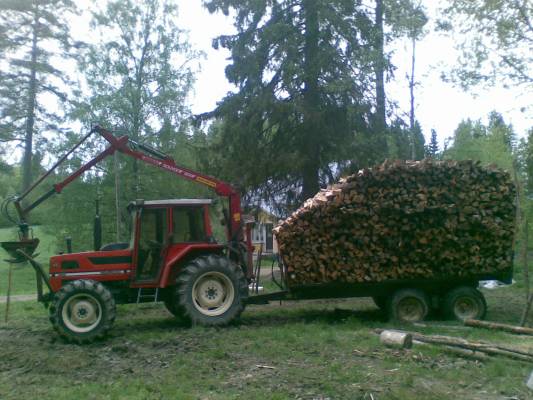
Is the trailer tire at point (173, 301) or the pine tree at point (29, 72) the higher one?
the pine tree at point (29, 72)

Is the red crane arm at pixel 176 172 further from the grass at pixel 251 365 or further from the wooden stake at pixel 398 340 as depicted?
the wooden stake at pixel 398 340

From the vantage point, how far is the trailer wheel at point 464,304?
12.4 metres

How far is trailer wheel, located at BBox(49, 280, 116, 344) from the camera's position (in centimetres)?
1034

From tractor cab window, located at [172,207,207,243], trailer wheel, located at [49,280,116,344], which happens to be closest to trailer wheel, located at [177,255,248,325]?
tractor cab window, located at [172,207,207,243]

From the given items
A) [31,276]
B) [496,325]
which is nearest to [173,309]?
[496,325]

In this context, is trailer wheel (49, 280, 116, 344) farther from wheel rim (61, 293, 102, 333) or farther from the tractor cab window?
the tractor cab window

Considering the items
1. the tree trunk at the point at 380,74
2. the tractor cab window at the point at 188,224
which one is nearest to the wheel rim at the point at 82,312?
the tractor cab window at the point at 188,224

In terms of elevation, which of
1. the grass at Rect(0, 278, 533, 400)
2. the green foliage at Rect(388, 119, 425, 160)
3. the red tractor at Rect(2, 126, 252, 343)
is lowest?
the grass at Rect(0, 278, 533, 400)

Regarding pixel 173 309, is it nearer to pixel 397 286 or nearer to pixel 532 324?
pixel 397 286

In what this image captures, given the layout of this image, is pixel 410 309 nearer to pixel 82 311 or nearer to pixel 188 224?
pixel 188 224

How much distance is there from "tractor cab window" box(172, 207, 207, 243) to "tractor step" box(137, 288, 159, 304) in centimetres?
99

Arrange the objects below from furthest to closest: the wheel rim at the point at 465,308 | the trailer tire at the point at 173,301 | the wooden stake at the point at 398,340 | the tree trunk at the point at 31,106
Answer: the tree trunk at the point at 31,106 < the wheel rim at the point at 465,308 < the trailer tire at the point at 173,301 < the wooden stake at the point at 398,340

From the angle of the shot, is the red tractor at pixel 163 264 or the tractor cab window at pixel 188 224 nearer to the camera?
the red tractor at pixel 163 264

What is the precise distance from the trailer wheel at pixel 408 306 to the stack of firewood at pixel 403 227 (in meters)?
0.34
